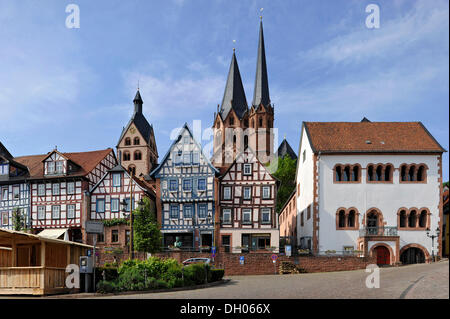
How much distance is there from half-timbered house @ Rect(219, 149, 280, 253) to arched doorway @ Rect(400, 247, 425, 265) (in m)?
10.7

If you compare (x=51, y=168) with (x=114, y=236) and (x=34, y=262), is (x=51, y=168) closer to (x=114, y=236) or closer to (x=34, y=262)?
(x=114, y=236)

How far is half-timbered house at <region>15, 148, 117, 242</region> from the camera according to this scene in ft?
156

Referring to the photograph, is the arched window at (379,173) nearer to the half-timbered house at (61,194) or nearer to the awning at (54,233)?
the half-timbered house at (61,194)

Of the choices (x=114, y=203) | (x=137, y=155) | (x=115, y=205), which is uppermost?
(x=137, y=155)

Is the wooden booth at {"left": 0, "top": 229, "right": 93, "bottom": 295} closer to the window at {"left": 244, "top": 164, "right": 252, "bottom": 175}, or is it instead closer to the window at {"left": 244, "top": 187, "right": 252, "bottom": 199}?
the window at {"left": 244, "top": 187, "right": 252, "bottom": 199}

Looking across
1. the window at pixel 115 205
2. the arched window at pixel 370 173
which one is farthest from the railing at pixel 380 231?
the window at pixel 115 205

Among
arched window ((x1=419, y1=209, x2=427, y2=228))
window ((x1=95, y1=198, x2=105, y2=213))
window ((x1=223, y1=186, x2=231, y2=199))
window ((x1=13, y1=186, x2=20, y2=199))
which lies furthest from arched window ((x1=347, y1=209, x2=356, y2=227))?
window ((x1=13, y1=186, x2=20, y2=199))

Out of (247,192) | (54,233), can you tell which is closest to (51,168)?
(54,233)

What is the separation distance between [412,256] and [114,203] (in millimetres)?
26564

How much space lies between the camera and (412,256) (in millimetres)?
38688

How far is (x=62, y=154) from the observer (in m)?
49.2

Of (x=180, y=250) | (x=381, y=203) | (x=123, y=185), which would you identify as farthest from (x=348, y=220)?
(x=123, y=185)
